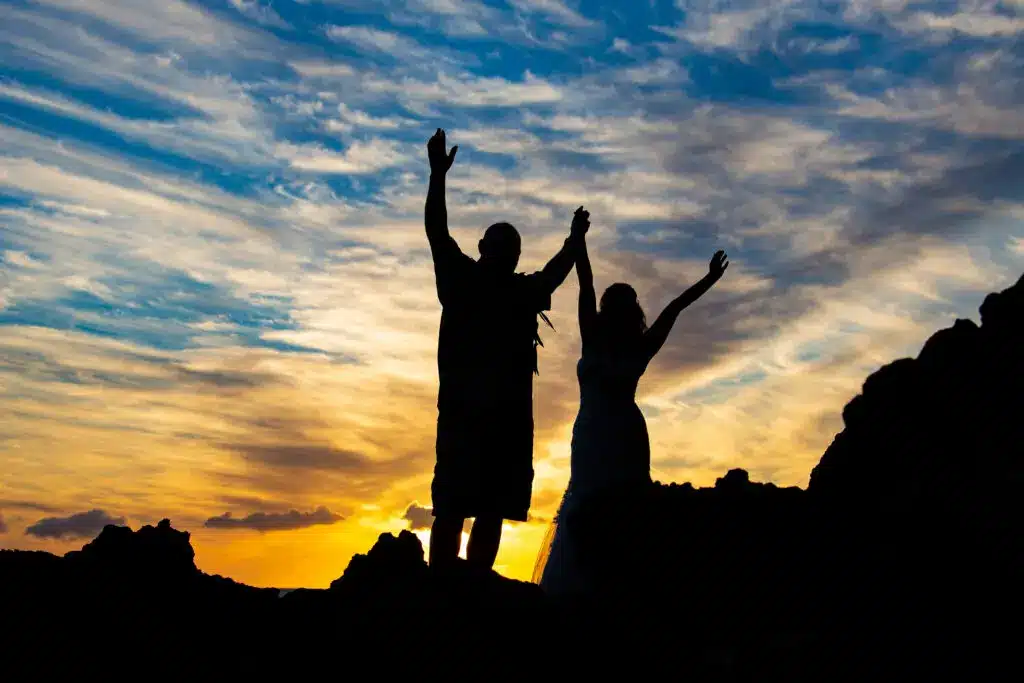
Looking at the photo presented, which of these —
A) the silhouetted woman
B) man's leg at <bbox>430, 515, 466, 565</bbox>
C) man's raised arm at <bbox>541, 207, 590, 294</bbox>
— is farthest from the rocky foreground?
man's raised arm at <bbox>541, 207, 590, 294</bbox>

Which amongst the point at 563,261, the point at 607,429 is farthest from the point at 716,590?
the point at 563,261

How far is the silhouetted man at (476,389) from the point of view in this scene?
7.61m

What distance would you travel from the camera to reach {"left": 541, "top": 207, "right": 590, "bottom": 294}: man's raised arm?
7848 millimetres

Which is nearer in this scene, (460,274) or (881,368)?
(881,368)

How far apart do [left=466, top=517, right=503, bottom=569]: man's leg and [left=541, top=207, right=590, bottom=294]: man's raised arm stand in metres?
1.78

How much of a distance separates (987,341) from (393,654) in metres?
3.82

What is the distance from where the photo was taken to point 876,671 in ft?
17.3

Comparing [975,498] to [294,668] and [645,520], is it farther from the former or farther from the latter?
[294,668]

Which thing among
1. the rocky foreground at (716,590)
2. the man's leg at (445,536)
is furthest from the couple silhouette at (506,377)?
the rocky foreground at (716,590)

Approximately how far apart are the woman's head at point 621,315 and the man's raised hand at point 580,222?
0.49 metres

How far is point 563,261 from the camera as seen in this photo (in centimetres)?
789

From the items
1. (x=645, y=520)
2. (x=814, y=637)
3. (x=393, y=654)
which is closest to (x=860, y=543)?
(x=814, y=637)

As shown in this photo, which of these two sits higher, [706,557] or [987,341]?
[987,341]

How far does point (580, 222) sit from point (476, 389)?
1.51 metres
